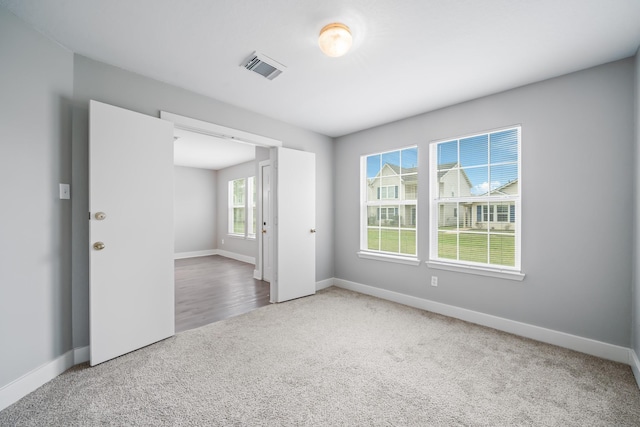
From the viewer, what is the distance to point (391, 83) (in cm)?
272

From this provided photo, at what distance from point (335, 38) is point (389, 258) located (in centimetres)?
289

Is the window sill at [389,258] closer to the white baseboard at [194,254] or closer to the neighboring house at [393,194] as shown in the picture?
the neighboring house at [393,194]

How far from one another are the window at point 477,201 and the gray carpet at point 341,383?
2.88 feet

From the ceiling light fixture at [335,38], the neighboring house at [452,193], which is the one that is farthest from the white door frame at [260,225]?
the ceiling light fixture at [335,38]

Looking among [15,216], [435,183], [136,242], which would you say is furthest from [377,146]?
[15,216]

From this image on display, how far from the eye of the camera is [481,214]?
3.09 m

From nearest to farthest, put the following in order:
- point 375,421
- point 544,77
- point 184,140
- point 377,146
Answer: point 375,421 < point 544,77 < point 377,146 < point 184,140

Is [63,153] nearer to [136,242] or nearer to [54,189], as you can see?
[54,189]

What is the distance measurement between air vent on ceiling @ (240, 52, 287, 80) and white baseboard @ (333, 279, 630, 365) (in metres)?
3.18

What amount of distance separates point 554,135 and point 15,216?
4530 mm

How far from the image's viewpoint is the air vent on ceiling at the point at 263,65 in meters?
2.27

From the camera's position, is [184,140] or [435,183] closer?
[435,183]

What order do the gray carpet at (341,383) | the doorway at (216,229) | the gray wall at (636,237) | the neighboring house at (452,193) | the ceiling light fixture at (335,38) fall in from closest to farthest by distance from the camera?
the gray carpet at (341,383) < the ceiling light fixture at (335,38) < the gray wall at (636,237) < the neighboring house at (452,193) < the doorway at (216,229)

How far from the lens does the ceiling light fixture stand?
1.85 metres
